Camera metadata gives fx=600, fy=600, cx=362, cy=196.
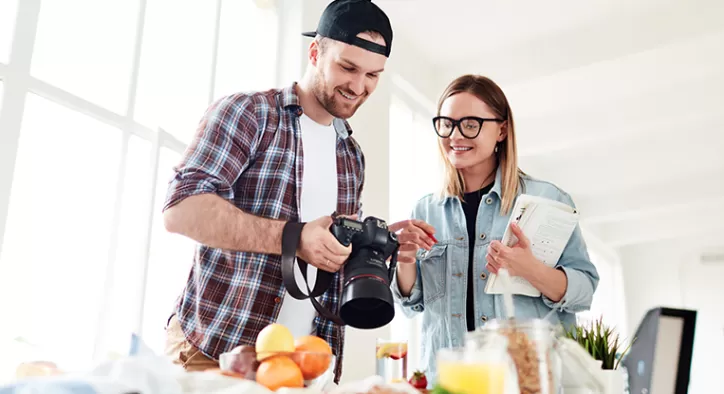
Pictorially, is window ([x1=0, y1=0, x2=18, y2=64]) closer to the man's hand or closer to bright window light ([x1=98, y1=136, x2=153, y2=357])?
bright window light ([x1=98, y1=136, x2=153, y2=357])

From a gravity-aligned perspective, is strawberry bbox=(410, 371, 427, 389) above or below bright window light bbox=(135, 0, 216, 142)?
below

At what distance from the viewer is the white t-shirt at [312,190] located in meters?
1.36

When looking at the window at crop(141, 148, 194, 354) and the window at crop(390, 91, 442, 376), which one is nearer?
the window at crop(141, 148, 194, 354)

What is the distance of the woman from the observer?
4.50 feet

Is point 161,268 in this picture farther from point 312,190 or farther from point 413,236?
point 413,236

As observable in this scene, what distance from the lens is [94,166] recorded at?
162 centimetres

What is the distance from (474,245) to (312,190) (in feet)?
1.51

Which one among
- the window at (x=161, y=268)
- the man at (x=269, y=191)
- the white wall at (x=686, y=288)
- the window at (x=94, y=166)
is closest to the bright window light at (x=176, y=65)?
the window at (x=94, y=166)

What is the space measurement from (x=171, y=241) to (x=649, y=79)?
2.97 m

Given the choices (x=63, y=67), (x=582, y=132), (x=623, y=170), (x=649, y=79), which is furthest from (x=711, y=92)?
(x=63, y=67)

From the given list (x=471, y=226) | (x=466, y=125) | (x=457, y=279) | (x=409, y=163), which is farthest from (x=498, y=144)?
(x=409, y=163)

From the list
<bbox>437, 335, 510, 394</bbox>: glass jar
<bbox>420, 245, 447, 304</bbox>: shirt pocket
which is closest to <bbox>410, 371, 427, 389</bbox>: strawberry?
<bbox>437, 335, 510, 394</bbox>: glass jar

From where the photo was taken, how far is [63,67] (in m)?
1.54

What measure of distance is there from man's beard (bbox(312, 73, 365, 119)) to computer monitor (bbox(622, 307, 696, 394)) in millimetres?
817
